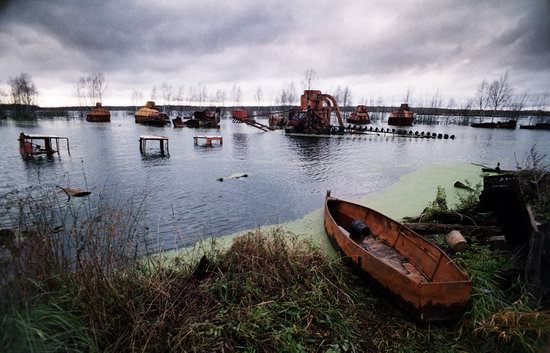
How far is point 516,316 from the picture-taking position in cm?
350

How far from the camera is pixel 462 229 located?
6441 millimetres

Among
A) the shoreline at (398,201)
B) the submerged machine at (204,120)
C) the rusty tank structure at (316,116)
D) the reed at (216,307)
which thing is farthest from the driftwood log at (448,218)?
the submerged machine at (204,120)

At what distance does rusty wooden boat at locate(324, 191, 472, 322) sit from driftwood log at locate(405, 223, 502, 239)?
3.62ft

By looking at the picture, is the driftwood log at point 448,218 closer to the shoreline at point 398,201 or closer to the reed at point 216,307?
the shoreline at point 398,201

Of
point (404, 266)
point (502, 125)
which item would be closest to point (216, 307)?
point (404, 266)

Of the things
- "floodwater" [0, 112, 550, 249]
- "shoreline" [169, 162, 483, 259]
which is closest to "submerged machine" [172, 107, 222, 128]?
"floodwater" [0, 112, 550, 249]

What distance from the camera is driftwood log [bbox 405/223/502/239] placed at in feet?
20.1

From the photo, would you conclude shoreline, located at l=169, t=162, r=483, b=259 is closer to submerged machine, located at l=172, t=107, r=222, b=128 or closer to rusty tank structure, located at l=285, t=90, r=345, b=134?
rusty tank structure, located at l=285, t=90, r=345, b=134

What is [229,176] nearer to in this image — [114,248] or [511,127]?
[114,248]

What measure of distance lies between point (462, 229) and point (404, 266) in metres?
2.14

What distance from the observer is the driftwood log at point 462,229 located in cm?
613

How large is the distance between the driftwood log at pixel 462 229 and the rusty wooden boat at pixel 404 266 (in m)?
1.10

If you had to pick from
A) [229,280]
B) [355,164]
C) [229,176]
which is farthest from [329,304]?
[355,164]

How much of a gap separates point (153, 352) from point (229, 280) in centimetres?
145
